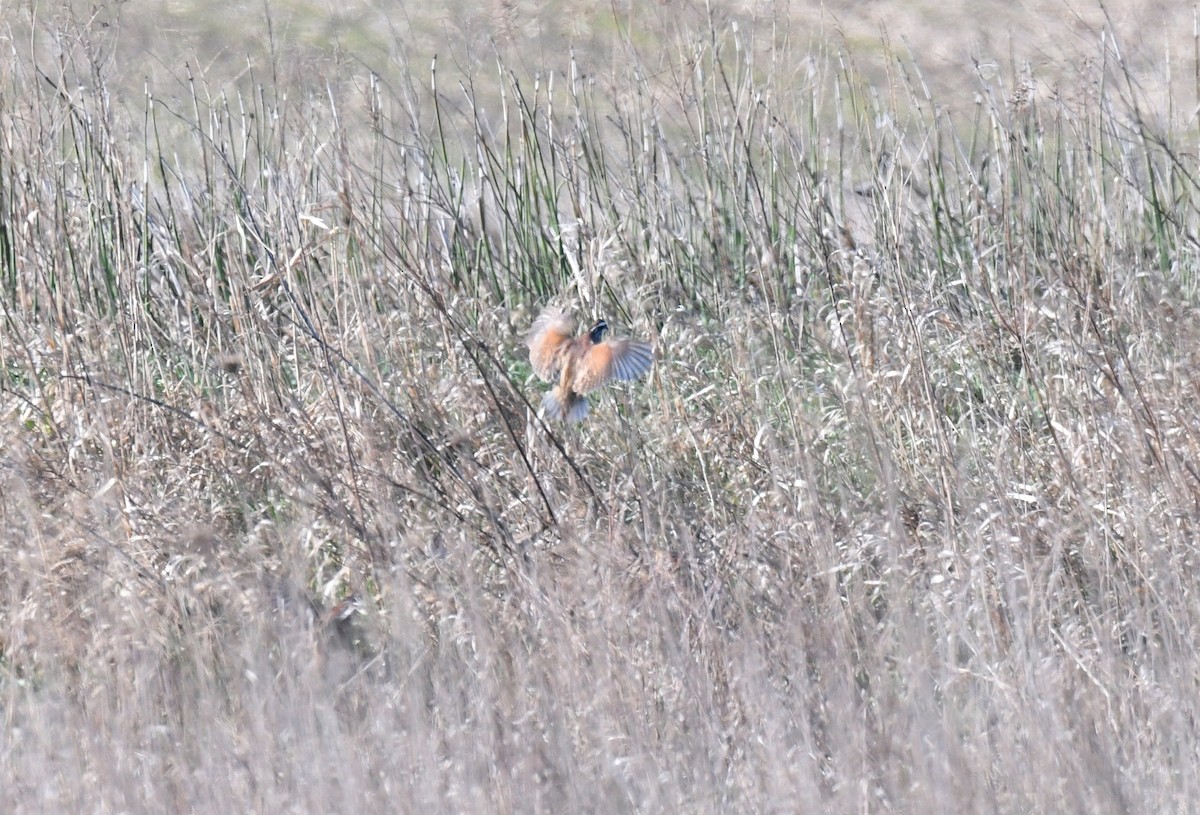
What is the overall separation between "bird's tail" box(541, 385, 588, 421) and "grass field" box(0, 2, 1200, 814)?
13 centimetres

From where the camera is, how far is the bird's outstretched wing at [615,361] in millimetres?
2861

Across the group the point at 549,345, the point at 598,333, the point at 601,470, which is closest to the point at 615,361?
the point at 598,333

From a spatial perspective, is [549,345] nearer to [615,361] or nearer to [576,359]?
[576,359]

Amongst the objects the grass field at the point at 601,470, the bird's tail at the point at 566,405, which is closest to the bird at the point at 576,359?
the bird's tail at the point at 566,405

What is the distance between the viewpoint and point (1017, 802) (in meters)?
2.06

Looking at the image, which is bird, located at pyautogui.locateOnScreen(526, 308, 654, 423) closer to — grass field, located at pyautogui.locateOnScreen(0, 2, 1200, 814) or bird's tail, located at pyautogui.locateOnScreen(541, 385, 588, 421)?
bird's tail, located at pyautogui.locateOnScreen(541, 385, 588, 421)

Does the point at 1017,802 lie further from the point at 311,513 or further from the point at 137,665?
the point at 311,513

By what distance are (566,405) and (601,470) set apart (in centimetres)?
43

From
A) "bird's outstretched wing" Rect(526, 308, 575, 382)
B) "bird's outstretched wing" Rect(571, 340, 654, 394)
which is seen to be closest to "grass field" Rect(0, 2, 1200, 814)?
"bird's outstretched wing" Rect(526, 308, 575, 382)

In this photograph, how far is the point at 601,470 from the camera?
3.37m

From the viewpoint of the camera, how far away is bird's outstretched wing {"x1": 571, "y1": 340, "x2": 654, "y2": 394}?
286 centimetres

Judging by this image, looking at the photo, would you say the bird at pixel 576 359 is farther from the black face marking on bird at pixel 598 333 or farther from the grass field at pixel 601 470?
the grass field at pixel 601 470

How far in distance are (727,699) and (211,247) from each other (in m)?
1.80

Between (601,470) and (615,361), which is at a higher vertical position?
(615,361)
